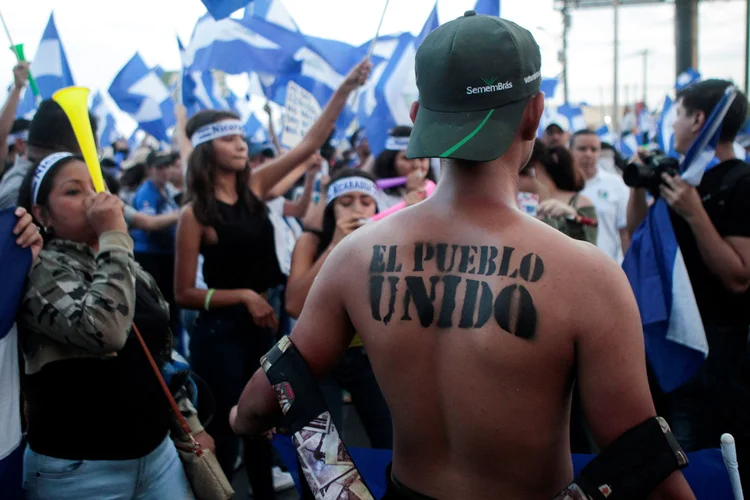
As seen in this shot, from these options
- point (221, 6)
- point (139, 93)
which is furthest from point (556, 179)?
point (139, 93)

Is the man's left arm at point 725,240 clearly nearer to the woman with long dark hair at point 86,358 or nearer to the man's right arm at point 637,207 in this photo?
the man's right arm at point 637,207

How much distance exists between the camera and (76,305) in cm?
225

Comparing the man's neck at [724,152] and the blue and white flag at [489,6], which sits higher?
Result: the blue and white flag at [489,6]

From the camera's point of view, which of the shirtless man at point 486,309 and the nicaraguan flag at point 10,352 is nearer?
the shirtless man at point 486,309

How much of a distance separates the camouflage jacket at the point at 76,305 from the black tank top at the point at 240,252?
1454mm

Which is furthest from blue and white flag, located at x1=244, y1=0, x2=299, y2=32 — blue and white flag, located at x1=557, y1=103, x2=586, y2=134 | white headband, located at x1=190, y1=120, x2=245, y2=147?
blue and white flag, located at x1=557, y1=103, x2=586, y2=134

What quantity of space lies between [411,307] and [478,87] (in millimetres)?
514

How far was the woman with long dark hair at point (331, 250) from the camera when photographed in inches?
140

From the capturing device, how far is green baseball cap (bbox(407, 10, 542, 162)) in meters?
1.54

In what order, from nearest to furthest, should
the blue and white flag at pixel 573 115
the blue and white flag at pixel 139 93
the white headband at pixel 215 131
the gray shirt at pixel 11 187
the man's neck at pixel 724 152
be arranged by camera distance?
the gray shirt at pixel 11 187 → the man's neck at pixel 724 152 → the white headband at pixel 215 131 → the blue and white flag at pixel 139 93 → the blue and white flag at pixel 573 115

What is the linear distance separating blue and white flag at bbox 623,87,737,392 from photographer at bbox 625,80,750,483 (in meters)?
0.08

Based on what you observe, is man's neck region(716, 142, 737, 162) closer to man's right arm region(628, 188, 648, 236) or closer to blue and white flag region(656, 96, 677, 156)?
blue and white flag region(656, 96, 677, 156)

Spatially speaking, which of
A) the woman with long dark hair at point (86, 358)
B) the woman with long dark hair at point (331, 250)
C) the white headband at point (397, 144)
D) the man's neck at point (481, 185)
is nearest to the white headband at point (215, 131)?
the woman with long dark hair at point (331, 250)

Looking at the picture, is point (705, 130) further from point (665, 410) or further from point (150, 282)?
point (150, 282)
